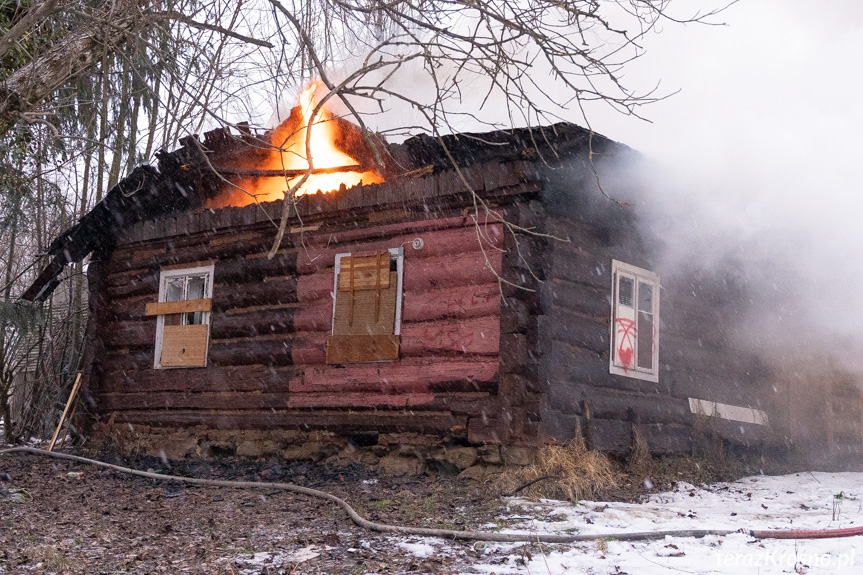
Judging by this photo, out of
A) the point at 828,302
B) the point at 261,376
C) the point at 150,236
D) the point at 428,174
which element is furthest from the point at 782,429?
the point at 150,236

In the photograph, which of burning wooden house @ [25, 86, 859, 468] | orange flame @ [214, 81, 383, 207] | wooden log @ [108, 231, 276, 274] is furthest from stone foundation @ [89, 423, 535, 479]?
orange flame @ [214, 81, 383, 207]

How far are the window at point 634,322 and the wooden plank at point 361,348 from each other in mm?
2855

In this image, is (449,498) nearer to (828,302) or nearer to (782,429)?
(782,429)

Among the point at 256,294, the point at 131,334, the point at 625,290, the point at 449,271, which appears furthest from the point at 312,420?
the point at 625,290

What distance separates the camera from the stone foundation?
9.90 meters

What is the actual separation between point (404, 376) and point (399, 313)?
0.81 m

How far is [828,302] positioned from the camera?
50.5 ft

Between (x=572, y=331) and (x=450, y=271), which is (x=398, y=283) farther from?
(x=572, y=331)

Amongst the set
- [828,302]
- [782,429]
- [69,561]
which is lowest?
[69,561]

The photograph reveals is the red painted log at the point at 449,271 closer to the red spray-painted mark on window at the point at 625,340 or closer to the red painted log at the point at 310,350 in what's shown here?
the red painted log at the point at 310,350

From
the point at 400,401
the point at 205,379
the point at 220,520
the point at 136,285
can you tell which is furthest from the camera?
the point at 136,285

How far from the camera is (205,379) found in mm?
12734

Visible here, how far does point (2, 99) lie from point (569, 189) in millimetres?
6385

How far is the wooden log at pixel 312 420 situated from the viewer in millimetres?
10312
